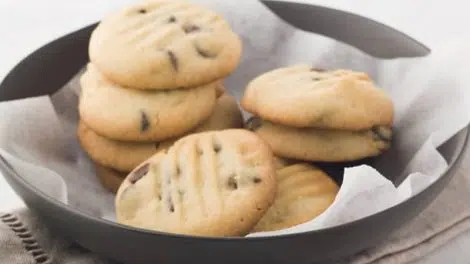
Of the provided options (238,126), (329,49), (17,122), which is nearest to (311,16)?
(329,49)

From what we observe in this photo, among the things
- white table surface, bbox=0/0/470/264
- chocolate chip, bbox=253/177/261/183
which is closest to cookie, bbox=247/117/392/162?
chocolate chip, bbox=253/177/261/183

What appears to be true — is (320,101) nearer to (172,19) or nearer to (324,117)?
(324,117)

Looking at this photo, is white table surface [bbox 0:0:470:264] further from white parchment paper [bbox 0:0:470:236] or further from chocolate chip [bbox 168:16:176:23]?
chocolate chip [bbox 168:16:176:23]

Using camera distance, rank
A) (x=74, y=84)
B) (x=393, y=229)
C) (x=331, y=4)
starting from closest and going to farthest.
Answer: (x=393, y=229), (x=74, y=84), (x=331, y=4)

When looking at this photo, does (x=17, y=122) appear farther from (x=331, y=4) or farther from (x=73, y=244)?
(x=331, y=4)

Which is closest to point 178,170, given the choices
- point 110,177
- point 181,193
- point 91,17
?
point 181,193

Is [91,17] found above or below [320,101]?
below

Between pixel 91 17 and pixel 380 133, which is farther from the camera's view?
pixel 91 17
